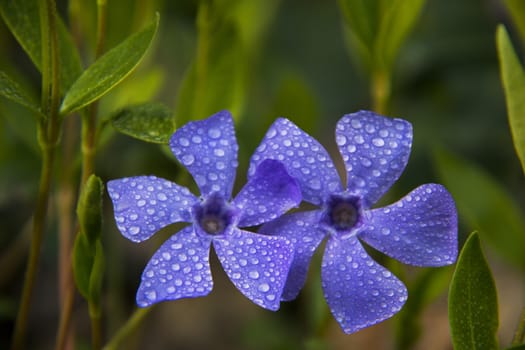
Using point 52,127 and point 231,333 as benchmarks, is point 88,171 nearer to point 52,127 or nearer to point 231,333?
point 52,127

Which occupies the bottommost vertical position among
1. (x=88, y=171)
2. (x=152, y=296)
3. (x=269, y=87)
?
(x=152, y=296)

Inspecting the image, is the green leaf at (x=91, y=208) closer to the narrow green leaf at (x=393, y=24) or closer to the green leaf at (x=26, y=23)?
the green leaf at (x=26, y=23)

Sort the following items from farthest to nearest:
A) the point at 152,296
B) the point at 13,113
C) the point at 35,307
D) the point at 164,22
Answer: the point at 164,22 < the point at 35,307 < the point at 13,113 < the point at 152,296

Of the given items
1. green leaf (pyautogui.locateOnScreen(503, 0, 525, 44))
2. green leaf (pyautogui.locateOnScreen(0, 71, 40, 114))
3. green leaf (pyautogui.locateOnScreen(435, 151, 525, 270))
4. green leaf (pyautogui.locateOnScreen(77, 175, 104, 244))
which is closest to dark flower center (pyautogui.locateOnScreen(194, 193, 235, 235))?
green leaf (pyautogui.locateOnScreen(77, 175, 104, 244))

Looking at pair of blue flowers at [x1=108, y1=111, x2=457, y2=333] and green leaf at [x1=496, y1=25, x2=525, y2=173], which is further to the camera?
green leaf at [x1=496, y1=25, x2=525, y2=173]

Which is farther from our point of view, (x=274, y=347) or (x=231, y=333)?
(x=231, y=333)

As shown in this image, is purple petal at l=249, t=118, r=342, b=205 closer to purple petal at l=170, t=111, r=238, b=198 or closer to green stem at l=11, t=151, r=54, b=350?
purple petal at l=170, t=111, r=238, b=198

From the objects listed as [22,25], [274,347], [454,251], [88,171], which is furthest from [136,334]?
[454,251]
